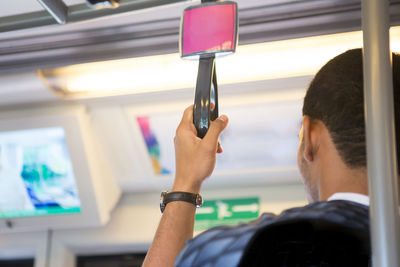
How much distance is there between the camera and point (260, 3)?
194 cm

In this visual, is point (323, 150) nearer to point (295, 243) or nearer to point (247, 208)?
point (295, 243)

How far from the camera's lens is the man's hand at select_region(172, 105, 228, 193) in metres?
1.25

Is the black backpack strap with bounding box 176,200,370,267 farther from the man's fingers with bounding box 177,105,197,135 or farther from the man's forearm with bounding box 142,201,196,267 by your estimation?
the man's fingers with bounding box 177,105,197,135

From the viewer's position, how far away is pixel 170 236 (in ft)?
3.91

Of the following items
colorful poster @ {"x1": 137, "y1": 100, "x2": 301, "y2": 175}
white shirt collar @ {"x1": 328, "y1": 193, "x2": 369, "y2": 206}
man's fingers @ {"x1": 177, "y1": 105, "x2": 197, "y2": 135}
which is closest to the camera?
white shirt collar @ {"x1": 328, "y1": 193, "x2": 369, "y2": 206}

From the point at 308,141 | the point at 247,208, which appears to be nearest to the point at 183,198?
the point at 308,141

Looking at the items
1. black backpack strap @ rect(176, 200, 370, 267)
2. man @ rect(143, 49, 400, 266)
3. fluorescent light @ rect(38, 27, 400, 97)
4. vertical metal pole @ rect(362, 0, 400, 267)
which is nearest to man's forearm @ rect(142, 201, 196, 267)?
man @ rect(143, 49, 400, 266)

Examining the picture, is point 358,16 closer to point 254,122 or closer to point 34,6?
point 254,122

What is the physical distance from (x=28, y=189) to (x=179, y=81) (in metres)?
1.02

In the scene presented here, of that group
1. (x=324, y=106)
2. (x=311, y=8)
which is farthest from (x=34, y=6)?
(x=324, y=106)

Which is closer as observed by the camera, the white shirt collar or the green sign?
the white shirt collar

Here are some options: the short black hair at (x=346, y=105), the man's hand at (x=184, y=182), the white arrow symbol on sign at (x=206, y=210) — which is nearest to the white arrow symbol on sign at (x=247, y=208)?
the white arrow symbol on sign at (x=206, y=210)

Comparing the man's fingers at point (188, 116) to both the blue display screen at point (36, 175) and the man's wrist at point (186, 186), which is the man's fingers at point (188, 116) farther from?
the blue display screen at point (36, 175)

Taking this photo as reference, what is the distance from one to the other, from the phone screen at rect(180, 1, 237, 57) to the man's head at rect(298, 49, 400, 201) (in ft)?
0.70
